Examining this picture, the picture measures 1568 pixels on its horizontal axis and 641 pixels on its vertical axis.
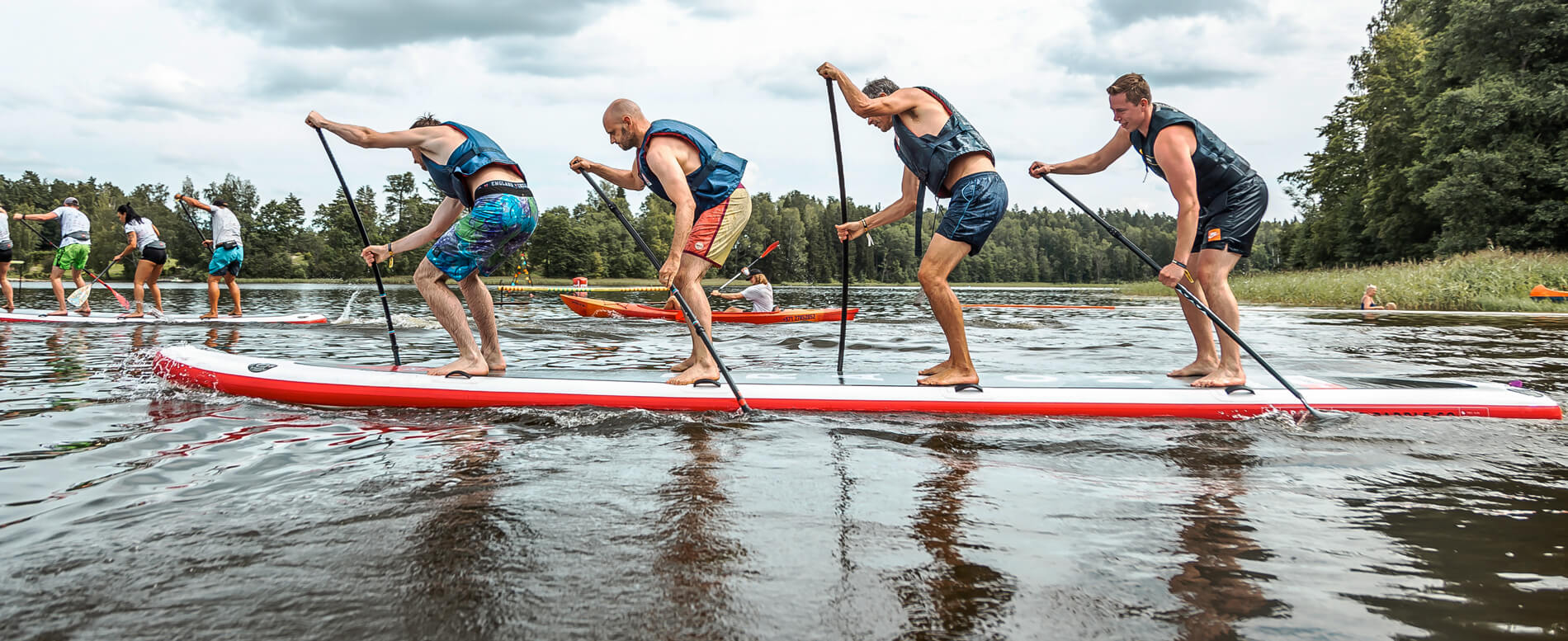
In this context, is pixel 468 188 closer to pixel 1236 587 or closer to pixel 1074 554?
pixel 1074 554

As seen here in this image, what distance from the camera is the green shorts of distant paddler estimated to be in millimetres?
14352

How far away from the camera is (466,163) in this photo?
19.4ft

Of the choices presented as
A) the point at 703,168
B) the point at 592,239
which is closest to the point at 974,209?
the point at 703,168

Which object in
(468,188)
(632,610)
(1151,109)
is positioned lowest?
(632,610)

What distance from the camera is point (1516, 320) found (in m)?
16.6

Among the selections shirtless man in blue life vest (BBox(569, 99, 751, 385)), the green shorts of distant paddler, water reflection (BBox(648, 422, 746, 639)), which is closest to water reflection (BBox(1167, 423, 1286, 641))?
water reflection (BBox(648, 422, 746, 639))

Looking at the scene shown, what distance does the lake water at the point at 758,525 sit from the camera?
2332 mm

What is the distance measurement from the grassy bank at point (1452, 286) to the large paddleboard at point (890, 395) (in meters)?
19.5

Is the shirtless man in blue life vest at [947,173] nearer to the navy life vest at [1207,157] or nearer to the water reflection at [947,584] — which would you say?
the navy life vest at [1207,157]

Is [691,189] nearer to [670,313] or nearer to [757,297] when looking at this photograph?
Result: [670,313]

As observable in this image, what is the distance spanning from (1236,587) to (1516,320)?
19373 mm

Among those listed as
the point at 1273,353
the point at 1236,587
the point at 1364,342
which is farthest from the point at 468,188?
the point at 1364,342

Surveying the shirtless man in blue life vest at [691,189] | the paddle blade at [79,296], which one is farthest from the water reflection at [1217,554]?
the paddle blade at [79,296]

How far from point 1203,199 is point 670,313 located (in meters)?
11.4
